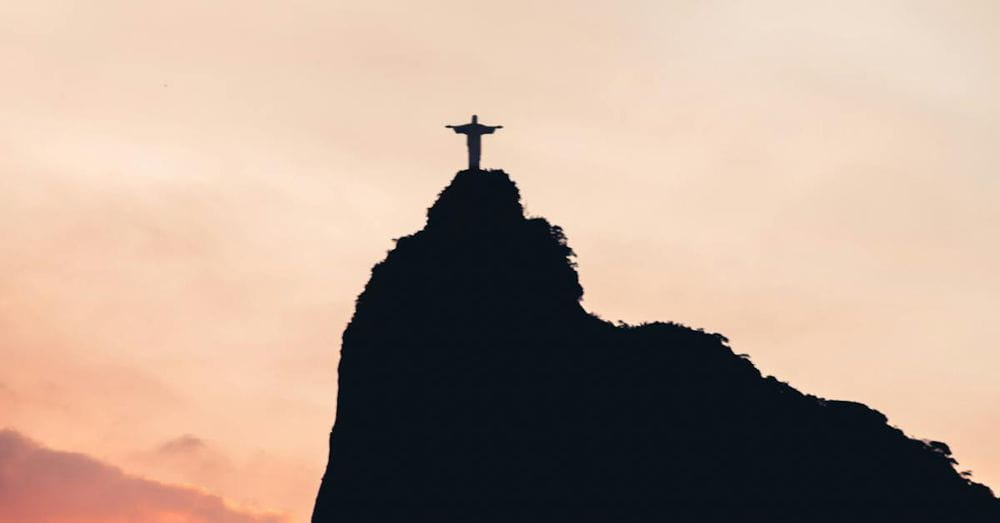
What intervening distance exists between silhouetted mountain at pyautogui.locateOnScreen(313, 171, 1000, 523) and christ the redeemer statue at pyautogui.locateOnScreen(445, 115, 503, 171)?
1.33 meters

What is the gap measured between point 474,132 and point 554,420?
13849 mm

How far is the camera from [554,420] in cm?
10188

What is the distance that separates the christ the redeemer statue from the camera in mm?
103875

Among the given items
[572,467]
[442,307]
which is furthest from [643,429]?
[442,307]

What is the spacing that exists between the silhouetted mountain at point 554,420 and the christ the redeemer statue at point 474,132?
133 cm

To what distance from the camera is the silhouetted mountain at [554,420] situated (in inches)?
3981

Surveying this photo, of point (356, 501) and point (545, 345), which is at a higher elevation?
point (545, 345)

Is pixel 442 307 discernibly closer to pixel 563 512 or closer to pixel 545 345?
pixel 545 345

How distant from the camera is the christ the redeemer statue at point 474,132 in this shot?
104m

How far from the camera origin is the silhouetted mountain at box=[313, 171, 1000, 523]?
10112cm

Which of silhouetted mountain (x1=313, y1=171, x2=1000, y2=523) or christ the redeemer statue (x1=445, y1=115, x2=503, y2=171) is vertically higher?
christ the redeemer statue (x1=445, y1=115, x2=503, y2=171)

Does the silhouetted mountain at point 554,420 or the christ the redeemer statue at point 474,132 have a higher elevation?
the christ the redeemer statue at point 474,132

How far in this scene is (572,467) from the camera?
100875 mm

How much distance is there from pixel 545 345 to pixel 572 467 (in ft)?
20.6
